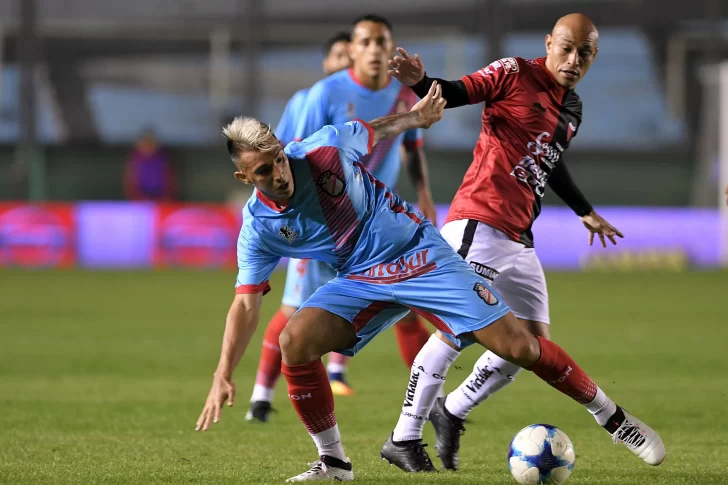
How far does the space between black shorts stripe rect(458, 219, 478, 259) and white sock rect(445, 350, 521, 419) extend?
540 millimetres

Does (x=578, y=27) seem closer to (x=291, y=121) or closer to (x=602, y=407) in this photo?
(x=602, y=407)

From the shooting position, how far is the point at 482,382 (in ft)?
18.3

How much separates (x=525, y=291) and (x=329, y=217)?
1219 millimetres

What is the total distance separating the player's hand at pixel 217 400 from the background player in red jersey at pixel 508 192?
0.97 meters

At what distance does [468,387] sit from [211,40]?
17215 millimetres

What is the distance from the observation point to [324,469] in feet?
16.2

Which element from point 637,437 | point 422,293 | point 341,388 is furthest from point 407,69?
point 341,388

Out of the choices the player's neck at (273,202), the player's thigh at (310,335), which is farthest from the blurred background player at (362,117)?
the player's neck at (273,202)

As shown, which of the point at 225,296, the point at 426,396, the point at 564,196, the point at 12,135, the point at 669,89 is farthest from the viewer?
the point at 669,89

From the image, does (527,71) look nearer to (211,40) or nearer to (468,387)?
(468,387)

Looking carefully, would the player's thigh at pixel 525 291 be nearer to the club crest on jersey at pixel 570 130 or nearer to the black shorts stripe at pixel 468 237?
the black shorts stripe at pixel 468 237

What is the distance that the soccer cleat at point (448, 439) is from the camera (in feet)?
18.0

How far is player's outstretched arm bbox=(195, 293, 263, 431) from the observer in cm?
473

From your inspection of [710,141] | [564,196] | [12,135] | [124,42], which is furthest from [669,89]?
[564,196]
